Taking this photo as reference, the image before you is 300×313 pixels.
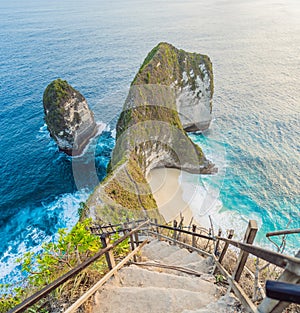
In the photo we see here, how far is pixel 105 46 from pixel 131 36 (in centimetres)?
1007

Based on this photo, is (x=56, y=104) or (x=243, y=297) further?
(x=56, y=104)

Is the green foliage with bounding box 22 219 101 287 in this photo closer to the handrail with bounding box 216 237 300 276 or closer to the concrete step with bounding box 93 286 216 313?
the concrete step with bounding box 93 286 216 313

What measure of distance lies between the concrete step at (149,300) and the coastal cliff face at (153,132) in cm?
873

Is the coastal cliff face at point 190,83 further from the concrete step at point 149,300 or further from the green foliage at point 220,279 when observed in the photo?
the concrete step at point 149,300

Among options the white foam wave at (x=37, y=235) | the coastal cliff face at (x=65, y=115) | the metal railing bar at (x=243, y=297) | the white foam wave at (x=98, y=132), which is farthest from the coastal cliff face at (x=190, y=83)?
the metal railing bar at (x=243, y=297)

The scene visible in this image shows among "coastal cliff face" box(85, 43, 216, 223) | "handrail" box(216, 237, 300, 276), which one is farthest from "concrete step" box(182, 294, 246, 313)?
"coastal cliff face" box(85, 43, 216, 223)

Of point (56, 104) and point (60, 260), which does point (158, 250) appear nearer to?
point (60, 260)

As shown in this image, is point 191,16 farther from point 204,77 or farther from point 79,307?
point 79,307

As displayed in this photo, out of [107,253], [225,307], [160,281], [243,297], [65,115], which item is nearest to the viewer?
[243,297]

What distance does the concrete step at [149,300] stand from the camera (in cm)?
308

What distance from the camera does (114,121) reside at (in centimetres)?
3041

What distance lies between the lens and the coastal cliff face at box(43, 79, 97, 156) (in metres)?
23.4

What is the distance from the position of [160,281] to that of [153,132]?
17.4 meters

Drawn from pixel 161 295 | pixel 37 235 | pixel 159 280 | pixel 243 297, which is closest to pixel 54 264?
pixel 159 280
